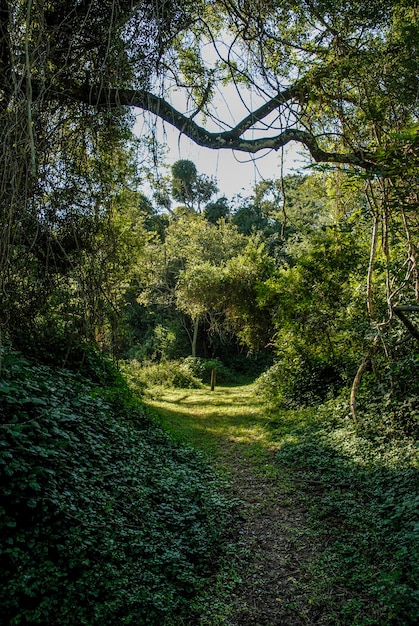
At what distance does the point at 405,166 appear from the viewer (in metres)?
3.57

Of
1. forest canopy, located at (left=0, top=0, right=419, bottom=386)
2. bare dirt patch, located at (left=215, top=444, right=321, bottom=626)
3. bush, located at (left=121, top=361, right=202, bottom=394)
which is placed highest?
forest canopy, located at (left=0, top=0, right=419, bottom=386)

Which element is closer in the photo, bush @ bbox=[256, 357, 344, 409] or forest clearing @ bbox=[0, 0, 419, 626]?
forest clearing @ bbox=[0, 0, 419, 626]

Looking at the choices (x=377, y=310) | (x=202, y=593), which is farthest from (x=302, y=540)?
(x=377, y=310)

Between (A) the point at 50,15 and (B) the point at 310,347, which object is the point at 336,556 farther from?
(B) the point at 310,347

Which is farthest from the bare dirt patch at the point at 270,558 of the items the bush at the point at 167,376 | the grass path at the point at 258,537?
the bush at the point at 167,376

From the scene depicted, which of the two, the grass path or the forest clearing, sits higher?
the forest clearing

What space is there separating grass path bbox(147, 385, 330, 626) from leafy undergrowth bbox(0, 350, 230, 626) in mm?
254

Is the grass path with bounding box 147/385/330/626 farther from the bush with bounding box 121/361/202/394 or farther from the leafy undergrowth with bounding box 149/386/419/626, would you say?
the bush with bounding box 121/361/202/394

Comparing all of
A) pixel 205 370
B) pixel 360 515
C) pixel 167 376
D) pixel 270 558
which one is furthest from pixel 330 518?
pixel 205 370

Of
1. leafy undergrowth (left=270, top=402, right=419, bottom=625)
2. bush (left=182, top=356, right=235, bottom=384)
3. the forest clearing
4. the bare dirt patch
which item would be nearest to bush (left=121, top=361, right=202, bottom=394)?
bush (left=182, top=356, right=235, bottom=384)

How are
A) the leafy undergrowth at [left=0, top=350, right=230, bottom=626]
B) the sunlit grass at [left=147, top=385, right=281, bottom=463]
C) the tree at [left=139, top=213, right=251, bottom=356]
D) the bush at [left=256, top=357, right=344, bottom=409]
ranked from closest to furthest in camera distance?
the leafy undergrowth at [left=0, top=350, right=230, bottom=626] < the sunlit grass at [left=147, top=385, right=281, bottom=463] < the bush at [left=256, top=357, right=344, bottom=409] < the tree at [left=139, top=213, right=251, bottom=356]

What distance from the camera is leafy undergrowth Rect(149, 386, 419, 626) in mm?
2980

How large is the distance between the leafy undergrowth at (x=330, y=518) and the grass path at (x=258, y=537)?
12mm

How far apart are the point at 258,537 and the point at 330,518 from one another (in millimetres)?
777
